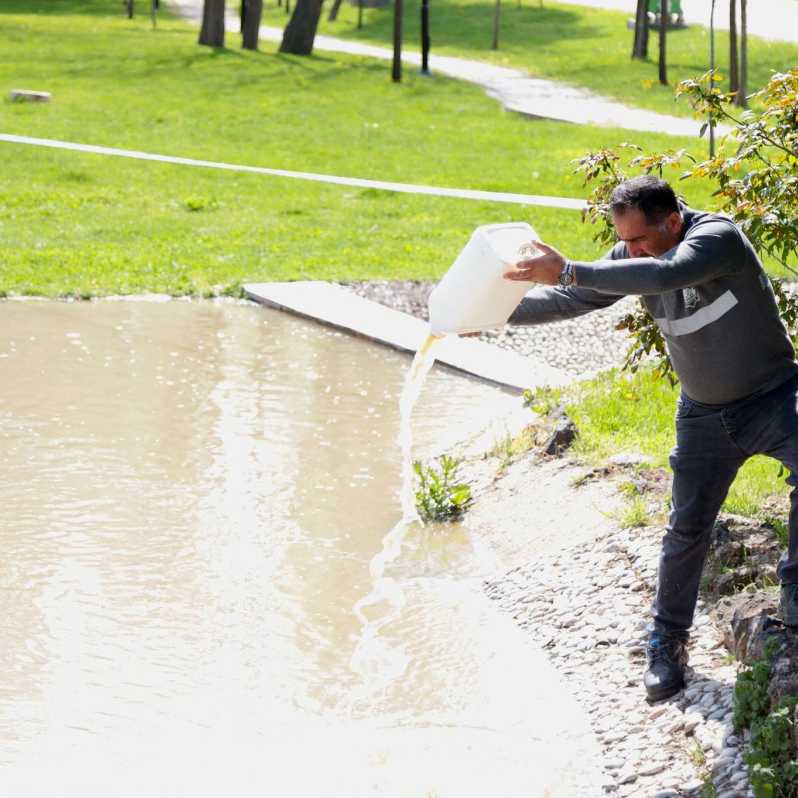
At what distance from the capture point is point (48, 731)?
5.86 m

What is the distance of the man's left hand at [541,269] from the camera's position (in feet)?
15.6

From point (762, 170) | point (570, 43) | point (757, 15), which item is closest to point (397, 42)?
point (570, 43)

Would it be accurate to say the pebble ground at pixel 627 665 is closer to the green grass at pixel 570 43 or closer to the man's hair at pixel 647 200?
the man's hair at pixel 647 200

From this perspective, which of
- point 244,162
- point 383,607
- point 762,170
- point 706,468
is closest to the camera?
point 706,468

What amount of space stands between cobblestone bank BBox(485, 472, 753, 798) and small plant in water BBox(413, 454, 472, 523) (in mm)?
997

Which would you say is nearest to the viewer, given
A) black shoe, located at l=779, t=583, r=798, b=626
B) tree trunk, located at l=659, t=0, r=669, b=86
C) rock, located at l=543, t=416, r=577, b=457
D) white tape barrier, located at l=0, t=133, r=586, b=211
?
black shoe, located at l=779, t=583, r=798, b=626

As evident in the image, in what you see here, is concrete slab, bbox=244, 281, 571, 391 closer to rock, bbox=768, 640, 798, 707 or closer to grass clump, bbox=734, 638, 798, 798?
rock, bbox=768, 640, 798, 707

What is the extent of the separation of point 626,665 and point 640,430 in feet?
9.38

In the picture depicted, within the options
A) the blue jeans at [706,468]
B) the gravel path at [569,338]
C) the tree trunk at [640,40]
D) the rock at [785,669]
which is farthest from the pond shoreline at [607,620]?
the tree trunk at [640,40]

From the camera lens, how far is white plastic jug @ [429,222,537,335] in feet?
17.5

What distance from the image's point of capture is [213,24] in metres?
34.6

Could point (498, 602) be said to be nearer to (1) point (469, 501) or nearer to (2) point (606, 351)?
(1) point (469, 501)

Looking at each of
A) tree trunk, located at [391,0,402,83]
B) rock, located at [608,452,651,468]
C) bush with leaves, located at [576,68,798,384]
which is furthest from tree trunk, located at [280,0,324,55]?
bush with leaves, located at [576,68,798,384]

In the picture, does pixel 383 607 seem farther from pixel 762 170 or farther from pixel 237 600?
pixel 762 170
